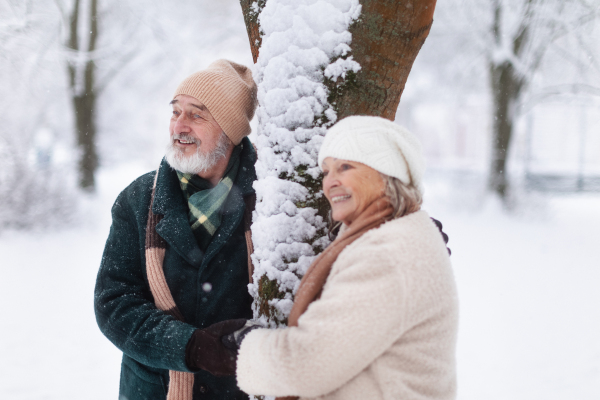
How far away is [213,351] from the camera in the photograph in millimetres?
1318

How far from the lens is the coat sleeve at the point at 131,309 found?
146cm

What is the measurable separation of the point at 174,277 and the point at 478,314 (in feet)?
14.6

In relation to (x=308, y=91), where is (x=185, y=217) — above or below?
below

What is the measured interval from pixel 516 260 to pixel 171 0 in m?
8.85

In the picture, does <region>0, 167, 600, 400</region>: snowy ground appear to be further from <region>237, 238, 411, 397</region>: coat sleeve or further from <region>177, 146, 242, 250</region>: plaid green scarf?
<region>237, 238, 411, 397</region>: coat sleeve

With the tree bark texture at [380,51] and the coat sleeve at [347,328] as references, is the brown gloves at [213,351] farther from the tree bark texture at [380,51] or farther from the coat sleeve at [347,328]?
the tree bark texture at [380,51]

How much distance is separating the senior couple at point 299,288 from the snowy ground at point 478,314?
2.54 m

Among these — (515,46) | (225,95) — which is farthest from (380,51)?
(515,46)

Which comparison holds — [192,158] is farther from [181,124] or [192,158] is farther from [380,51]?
[380,51]

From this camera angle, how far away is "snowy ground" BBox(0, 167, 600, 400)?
151 inches

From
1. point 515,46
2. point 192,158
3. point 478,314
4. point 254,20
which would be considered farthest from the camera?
point 515,46

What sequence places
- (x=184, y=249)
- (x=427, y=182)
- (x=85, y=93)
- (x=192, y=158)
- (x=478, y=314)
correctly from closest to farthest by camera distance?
(x=184, y=249), (x=192, y=158), (x=478, y=314), (x=85, y=93), (x=427, y=182)

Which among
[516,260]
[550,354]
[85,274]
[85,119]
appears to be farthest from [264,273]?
[85,119]

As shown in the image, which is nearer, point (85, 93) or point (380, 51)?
point (380, 51)
